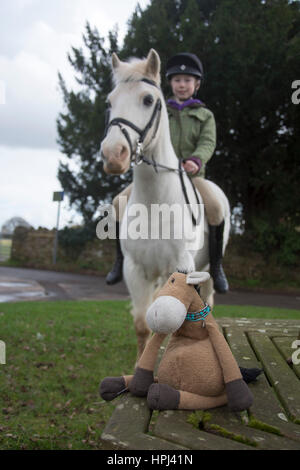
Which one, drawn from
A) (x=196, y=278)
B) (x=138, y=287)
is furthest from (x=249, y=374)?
(x=138, y=287)

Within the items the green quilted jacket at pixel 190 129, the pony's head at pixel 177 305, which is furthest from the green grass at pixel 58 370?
the pony's head at pixel 177 305

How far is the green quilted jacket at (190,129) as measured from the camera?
373cm

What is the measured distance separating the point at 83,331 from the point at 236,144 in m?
9.20

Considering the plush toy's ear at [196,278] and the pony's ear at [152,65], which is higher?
the pony's ear at [152,65]

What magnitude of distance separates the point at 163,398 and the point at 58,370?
3.12 meters

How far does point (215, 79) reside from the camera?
479 inches

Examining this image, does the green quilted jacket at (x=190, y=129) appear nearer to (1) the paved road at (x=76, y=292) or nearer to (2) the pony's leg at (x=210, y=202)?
(2) the pony's leg at (x=210, y=202)

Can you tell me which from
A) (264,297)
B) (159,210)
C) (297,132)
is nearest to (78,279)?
(264,297)

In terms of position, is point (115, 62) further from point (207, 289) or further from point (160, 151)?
point (207, 289)

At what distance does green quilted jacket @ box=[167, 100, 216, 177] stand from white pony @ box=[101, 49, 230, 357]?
1.50 feet

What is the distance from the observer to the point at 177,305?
68.7 inches

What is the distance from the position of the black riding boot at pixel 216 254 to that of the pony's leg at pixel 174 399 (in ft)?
6.82

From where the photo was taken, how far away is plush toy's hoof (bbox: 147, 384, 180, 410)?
1818 mm

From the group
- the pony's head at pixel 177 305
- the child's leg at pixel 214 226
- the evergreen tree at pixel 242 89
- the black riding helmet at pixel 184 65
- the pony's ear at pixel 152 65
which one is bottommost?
the pony's head at pixel 177 305
